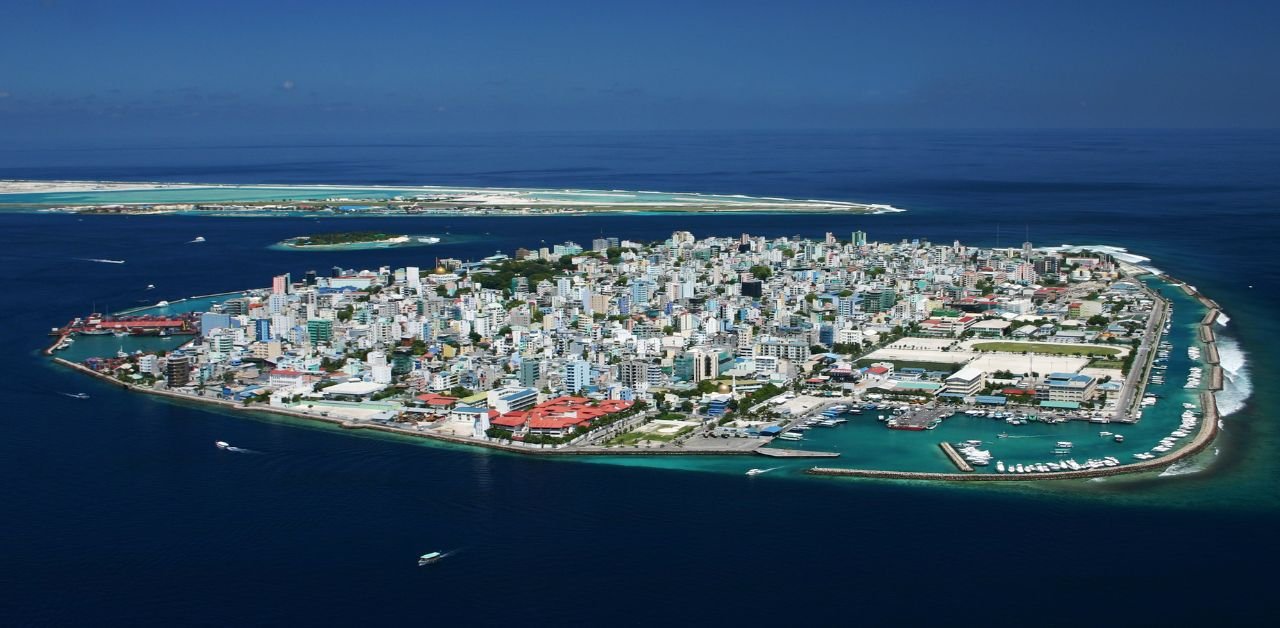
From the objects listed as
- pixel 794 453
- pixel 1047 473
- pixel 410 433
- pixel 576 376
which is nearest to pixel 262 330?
pixel 576 376

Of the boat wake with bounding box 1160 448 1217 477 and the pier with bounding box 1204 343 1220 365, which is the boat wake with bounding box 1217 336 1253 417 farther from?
the boat wake with bounding box 1160 448 1217 477

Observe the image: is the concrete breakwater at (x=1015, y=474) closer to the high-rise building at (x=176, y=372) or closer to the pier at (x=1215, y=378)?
the pier at (x=1215, y=378)

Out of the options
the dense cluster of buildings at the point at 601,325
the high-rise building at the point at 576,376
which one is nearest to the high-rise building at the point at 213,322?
the dense cluster of buildings at the point at 601,325

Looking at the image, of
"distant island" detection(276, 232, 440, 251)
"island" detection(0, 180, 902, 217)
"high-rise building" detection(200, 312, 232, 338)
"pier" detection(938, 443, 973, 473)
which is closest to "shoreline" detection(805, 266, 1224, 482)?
"pier" detection(938, 443, 973, 473)

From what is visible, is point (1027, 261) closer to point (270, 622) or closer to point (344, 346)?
point (344, 346)

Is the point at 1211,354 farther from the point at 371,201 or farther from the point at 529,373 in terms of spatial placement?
the point at 371,201
